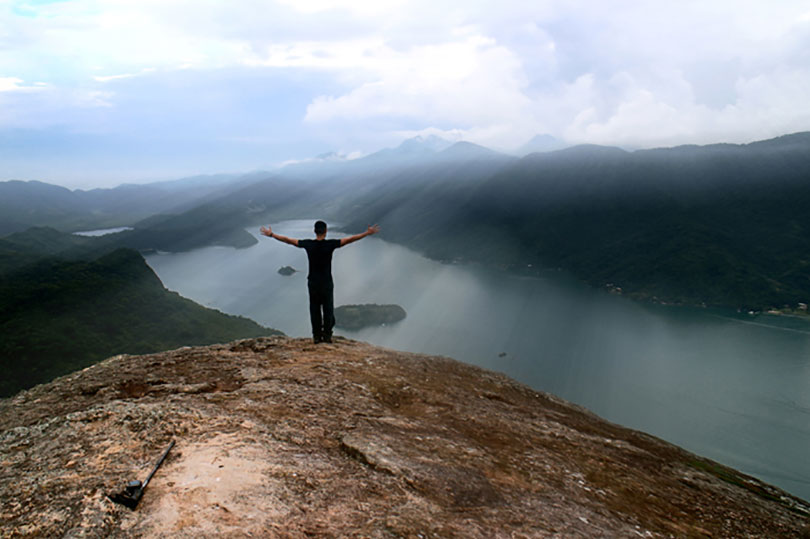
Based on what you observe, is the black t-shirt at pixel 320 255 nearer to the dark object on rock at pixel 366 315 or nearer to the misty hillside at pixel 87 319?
the misty hillside at pixel 87 319

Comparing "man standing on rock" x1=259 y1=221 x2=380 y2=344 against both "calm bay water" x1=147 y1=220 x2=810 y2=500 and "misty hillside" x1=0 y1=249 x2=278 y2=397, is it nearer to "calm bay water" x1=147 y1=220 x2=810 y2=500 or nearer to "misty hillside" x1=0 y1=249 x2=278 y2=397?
"misty hillside" x1=0 y1=249 x2=278 y2=397

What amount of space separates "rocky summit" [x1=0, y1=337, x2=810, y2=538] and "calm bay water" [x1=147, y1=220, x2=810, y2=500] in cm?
5986

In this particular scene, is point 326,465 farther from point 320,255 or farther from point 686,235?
point 686,235

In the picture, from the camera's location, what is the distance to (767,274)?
11938 cm

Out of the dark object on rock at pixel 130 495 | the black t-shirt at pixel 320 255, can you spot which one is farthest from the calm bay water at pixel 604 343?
the dark object on rock at pixel 130 495

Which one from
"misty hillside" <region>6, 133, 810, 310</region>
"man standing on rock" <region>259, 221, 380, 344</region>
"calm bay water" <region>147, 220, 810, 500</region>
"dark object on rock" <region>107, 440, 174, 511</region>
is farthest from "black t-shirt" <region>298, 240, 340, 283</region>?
"misty hillside" <region>6, 133, 810, 310</region>

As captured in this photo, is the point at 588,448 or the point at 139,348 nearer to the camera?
the point at 588,448

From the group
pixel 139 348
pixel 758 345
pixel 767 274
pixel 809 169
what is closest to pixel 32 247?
pixel 139 348

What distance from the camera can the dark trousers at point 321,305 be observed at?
8.79 meters

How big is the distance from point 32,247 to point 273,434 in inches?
6278

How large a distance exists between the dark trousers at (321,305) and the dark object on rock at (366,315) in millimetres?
84274

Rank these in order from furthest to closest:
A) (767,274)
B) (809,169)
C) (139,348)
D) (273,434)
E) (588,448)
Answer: (809,169)
(767,274)
(139,348)
(588,448)
(273,434)

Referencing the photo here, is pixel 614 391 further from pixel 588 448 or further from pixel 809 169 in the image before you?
pixel 809 169

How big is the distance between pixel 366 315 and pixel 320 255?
88.9 m
